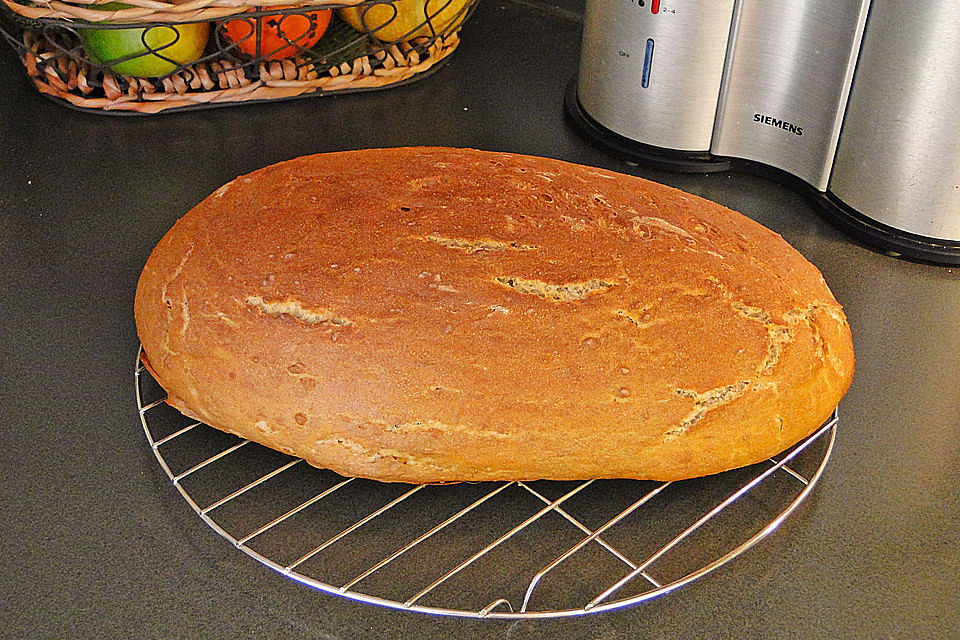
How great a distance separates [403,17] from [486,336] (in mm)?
717

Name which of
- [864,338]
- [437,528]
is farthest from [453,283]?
[864,338]

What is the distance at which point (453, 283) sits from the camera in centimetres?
65

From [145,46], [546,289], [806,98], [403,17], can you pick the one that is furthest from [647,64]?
[145,46]

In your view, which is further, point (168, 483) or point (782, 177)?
point (782, 177)

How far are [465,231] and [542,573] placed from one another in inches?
10.2

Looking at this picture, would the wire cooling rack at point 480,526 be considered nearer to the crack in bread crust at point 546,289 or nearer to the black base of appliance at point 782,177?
the crack in bread crust at point 546,289

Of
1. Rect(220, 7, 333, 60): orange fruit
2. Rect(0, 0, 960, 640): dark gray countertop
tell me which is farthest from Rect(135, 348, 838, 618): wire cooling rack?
Rect(220, 7, 333, 60): orange fruit

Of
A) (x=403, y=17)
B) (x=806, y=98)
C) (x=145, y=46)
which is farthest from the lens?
(x=403, y=17)

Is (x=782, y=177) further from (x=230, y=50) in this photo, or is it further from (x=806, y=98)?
(x=230, y=50)

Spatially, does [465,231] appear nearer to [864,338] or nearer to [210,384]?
[210,384]

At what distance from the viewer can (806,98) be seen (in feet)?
3.18

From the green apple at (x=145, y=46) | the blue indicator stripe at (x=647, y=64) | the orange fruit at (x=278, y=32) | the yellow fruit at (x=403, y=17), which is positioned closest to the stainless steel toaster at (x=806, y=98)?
the blue indicator stripe at (x=647, y=64)

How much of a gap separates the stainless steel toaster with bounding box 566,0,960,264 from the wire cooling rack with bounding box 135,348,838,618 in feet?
1.10

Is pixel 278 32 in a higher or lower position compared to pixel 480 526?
higher
